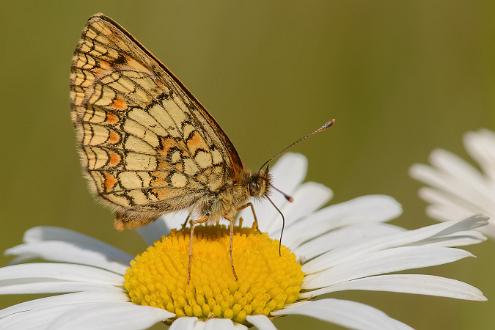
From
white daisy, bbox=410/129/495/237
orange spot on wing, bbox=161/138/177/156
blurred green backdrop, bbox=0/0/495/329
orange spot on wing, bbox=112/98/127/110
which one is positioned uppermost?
blurred green backdrop, bbox=0/0/495/329

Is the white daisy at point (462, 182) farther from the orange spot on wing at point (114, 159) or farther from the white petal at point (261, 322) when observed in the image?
the orange spot on wing at point (114, 159)

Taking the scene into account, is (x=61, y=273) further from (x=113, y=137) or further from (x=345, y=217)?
(x=345, y=217)

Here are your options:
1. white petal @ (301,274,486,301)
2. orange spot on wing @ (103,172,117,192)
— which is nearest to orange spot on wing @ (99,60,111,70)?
orange spot on wing @ (103,172,117,192)

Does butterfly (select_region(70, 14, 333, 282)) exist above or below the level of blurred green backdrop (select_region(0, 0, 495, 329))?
below

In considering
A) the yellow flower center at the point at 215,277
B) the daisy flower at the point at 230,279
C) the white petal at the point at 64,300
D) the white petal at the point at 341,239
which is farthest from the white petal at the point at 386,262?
the white petal at the point at 64,300

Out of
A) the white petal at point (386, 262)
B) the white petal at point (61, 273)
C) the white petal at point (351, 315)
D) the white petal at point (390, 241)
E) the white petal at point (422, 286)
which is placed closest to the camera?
the white petal at point (351, 315)

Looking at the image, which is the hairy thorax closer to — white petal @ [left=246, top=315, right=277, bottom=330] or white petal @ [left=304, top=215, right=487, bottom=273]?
white petal @ [left=304, top=215, right=487, bottom=273]

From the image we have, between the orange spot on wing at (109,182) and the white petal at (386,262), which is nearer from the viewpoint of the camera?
the white petal at (386,262)
